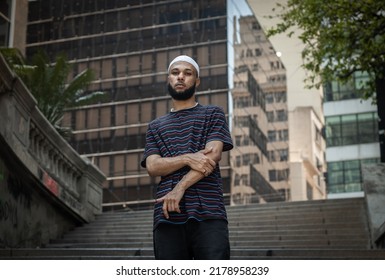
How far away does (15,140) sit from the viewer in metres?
10.4

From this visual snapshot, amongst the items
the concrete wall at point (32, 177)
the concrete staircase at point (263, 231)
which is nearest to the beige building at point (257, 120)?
the concrete wall at point (32, 177)

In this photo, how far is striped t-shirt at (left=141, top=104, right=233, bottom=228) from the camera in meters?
2.96

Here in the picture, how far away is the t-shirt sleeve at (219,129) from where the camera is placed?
3141 mm

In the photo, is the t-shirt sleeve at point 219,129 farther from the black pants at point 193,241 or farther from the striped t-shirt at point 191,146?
the black pants at point 193,241

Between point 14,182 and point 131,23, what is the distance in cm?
3907

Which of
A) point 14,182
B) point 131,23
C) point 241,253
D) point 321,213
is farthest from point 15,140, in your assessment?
point 131,23

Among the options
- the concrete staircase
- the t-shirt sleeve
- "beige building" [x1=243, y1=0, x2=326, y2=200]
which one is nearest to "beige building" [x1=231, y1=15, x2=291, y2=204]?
Answer: "beige building" [x1=243, y1=0, x2=326, y2=200]

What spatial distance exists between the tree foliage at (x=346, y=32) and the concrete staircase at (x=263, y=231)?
7.36 ft

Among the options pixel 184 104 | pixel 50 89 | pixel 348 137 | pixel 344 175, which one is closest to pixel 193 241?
pixel 184 104

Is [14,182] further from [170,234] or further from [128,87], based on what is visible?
[128,87]

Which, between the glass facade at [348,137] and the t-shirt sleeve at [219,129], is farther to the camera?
the glass facade at [348,137]

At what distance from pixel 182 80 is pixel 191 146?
286 mm

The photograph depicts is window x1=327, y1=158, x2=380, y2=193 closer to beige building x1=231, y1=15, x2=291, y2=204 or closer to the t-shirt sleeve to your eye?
beige building x1=231, y1=15, x2=291, y2=204

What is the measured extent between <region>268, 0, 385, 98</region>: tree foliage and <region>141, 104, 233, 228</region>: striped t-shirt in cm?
879
